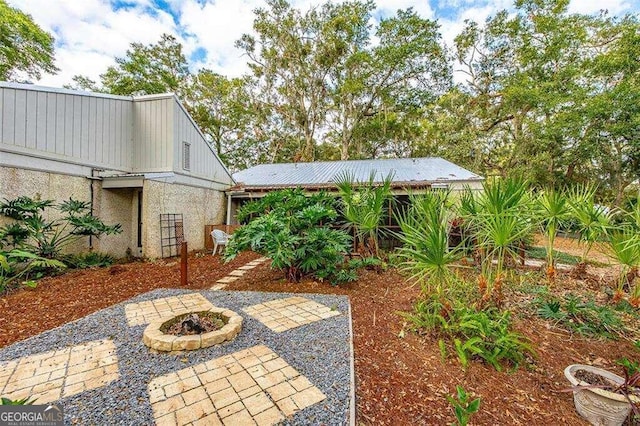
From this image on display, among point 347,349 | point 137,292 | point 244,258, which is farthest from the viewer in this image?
point 244,258

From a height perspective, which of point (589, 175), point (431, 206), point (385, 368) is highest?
point (589, 175)

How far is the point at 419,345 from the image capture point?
296cm

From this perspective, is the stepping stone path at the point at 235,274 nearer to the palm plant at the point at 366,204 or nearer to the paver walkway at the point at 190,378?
the paver walkway at the point at 190,378

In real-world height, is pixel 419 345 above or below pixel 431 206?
below

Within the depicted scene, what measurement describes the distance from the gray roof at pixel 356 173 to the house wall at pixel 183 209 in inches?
56.7

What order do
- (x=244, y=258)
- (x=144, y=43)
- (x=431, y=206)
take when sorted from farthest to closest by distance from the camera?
1. (x=144, y=43)
2. (x=244, y=258)
3. (x=431, y=206)

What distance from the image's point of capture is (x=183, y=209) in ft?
25.9

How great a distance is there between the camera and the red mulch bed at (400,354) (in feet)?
6.92

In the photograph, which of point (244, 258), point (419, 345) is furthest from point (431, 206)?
point (244, 258)

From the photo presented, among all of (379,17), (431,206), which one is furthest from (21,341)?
(379,17)

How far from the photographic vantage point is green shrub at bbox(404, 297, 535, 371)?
269cm

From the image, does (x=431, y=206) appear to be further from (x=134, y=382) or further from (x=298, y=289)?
(x=134, y=382)

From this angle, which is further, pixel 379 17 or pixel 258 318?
pixel 379 17

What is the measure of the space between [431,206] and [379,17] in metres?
16.3
